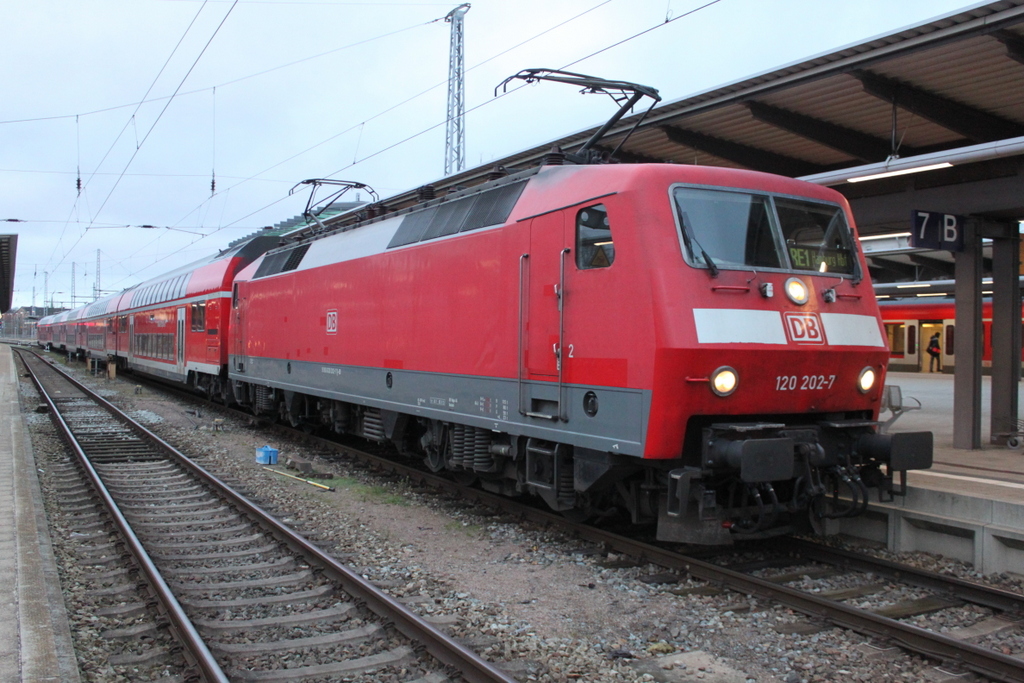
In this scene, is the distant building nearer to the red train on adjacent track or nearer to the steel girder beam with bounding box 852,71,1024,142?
the red train on adjacent track

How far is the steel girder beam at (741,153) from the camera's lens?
35.3 ft

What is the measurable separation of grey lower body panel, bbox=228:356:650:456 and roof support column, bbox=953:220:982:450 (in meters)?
6.17

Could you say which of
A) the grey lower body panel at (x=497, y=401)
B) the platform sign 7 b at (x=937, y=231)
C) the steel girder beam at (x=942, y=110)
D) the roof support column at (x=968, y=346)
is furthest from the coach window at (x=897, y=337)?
the grey lower body panel at (x=497, y=401)

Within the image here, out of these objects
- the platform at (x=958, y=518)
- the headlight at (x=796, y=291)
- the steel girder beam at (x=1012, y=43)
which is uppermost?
the steel girder beam at (x=1012, y=43)

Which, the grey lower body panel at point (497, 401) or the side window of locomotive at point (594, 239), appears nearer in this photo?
the grey lower body panel at point (497, 401)

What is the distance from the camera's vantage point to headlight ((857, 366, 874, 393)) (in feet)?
21.7

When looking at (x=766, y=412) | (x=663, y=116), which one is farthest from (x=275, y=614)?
(x=663, y=116)

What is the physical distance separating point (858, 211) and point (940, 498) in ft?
16.2

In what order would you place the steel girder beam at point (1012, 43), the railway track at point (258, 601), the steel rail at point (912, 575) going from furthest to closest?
the steel girder beam at point (1012, 43)
the steel rail at point (912, 575)
the railway track at point (258, 601)

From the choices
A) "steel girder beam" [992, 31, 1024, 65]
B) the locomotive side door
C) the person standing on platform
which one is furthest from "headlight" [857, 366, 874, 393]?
the person standing on platform

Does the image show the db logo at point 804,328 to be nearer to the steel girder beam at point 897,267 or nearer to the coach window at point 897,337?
the steel girder beam at point 897,267

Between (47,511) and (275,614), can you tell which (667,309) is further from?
(47,511)

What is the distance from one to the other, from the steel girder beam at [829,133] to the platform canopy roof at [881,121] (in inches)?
0.6

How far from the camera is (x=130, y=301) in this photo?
97.4 ft
